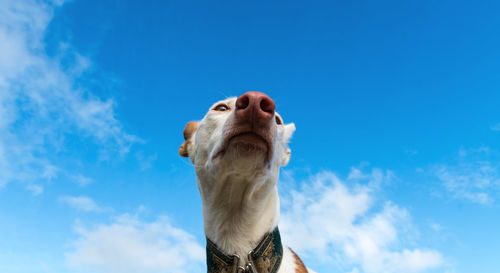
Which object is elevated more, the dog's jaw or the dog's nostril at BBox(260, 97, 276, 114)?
the dog's nostril at BBox(260, 97, 276, 114)

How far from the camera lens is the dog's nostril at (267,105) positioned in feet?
10.3

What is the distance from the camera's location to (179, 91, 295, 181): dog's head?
10.4 ft

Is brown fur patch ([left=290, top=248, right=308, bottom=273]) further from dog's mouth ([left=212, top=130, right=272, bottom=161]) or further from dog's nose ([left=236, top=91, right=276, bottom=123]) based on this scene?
dog's nose ([left=236, top=91, right=276, bottom=123])

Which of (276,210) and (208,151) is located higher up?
(208,151)

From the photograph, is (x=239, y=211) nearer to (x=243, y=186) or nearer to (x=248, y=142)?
(x=243, y=186)


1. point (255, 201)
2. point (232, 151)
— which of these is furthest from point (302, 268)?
point (232, 151)

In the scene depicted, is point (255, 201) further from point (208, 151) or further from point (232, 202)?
point (208, 151)

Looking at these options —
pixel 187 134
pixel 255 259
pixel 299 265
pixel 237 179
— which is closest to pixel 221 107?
pixel 187 134

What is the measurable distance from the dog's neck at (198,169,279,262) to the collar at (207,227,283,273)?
0.09 meters

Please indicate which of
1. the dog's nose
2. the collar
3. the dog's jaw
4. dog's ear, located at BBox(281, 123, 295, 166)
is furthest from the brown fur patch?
the dog's nose

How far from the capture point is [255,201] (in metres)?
3.74

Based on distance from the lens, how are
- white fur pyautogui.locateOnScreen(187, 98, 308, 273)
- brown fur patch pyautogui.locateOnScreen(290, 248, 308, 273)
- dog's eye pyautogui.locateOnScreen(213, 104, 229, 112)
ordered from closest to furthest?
white fur pyautogui.locateOnScreen(187, 98, 308, 273), brown fur patch pyautogui.locateOnScreen(290, 248, 308, 273), dog's eye pyautogui.locateOnScreen(213, 104, 229, 112)

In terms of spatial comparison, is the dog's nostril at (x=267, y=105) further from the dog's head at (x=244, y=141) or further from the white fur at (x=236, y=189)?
the white fur at (x=236, y=189)

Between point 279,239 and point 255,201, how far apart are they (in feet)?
1.66
